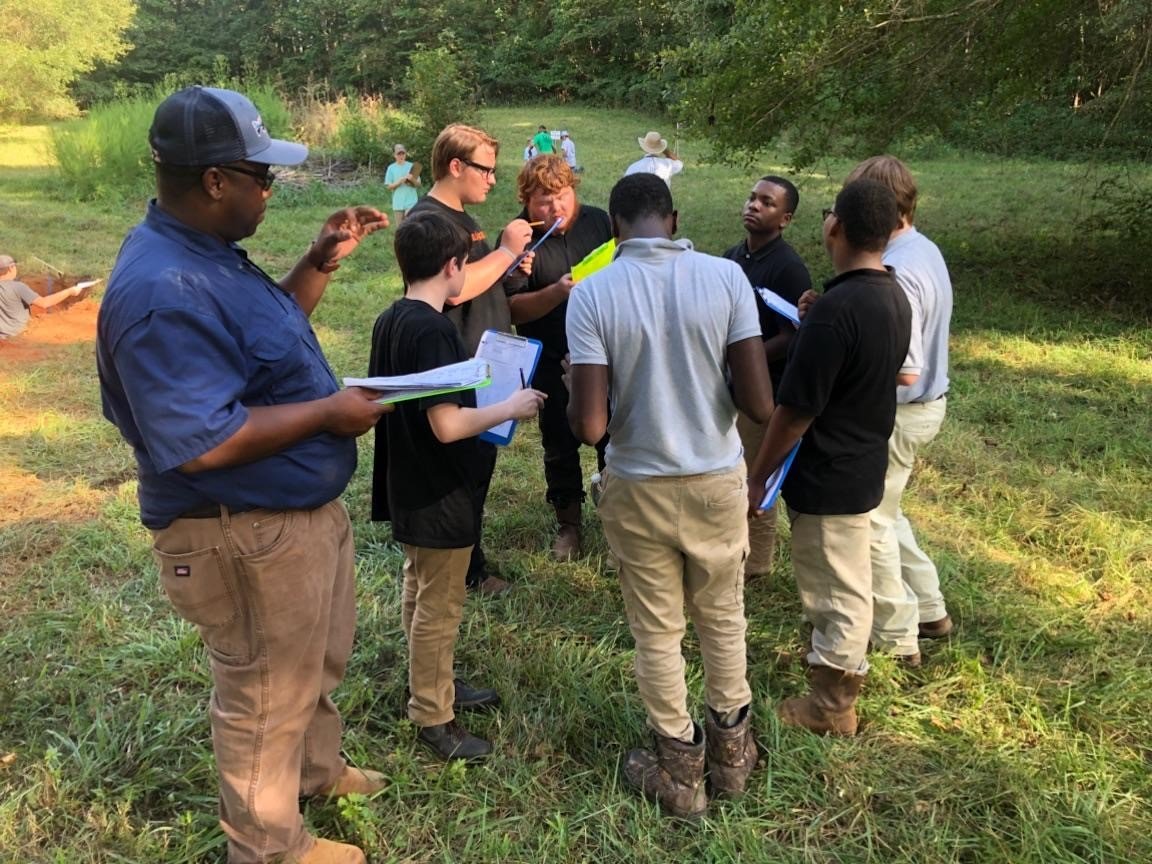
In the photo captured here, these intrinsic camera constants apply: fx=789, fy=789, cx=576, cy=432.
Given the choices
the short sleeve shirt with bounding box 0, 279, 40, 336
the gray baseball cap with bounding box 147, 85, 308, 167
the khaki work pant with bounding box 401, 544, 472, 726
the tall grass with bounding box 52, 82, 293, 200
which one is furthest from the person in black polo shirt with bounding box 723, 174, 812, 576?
the tall grass with bounding box 52, 82, 293, 200

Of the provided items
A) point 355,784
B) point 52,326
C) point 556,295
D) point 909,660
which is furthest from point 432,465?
point 52,326

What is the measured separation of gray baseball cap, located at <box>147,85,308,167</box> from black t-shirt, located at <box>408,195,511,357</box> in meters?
1.48

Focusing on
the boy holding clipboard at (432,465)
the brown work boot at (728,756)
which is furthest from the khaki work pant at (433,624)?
the brown work boot at (728,756)

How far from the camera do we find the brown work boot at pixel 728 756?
2.56m

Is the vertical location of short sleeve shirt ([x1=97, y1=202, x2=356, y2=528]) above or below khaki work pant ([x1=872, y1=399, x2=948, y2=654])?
above

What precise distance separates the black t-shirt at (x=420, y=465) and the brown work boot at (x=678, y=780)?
93 centimetres

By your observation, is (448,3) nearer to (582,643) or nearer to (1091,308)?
(1091,308)

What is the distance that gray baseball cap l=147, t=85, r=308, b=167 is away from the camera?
1.72 meters

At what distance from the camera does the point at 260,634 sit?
194 cm

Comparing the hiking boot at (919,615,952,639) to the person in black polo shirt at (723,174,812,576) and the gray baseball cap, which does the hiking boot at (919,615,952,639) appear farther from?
the gray baseball cap

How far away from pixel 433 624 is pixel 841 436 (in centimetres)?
149

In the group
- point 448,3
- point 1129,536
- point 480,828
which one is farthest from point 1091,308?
point 448,3

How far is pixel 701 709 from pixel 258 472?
6.05 feet

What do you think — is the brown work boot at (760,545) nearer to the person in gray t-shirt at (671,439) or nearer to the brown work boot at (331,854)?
the person in gray t-shirt at (671,439)
